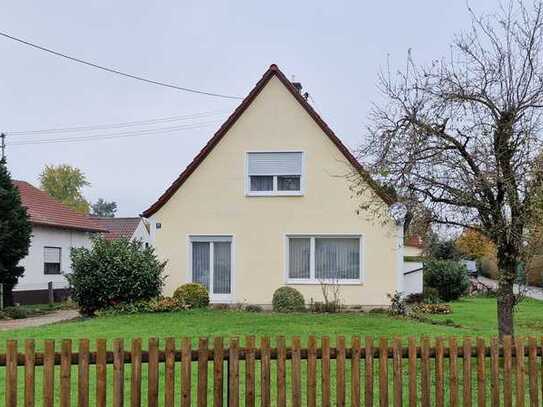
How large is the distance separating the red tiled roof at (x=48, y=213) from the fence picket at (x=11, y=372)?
20.4m

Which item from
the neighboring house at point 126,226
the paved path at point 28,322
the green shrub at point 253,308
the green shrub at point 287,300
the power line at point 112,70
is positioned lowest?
the paved path at point 28,322

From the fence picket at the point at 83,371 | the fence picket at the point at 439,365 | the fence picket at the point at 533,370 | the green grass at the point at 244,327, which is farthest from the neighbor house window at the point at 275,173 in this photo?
the fence picket at the point at 83,371

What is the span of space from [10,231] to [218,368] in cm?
1655

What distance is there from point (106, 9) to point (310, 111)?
6903 millimetres

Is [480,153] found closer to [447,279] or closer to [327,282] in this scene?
[327,282]

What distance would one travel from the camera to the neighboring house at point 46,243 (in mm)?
25125

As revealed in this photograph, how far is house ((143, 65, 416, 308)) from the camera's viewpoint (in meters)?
18.2

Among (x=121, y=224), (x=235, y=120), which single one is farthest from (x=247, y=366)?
(x=121, y=224)

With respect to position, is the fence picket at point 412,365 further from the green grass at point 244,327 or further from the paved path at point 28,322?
the paved path at point 28,322

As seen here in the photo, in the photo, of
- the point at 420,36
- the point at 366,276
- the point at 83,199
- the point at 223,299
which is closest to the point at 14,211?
the point at 223,299

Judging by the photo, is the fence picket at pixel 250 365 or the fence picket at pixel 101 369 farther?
the fence picket at pixel 250 365

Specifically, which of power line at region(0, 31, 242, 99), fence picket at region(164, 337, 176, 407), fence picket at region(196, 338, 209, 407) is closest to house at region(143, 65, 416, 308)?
power line at region(0, 31, 242, 99)

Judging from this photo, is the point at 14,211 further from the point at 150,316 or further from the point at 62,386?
the point at 62,386

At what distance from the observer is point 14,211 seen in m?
20.7
